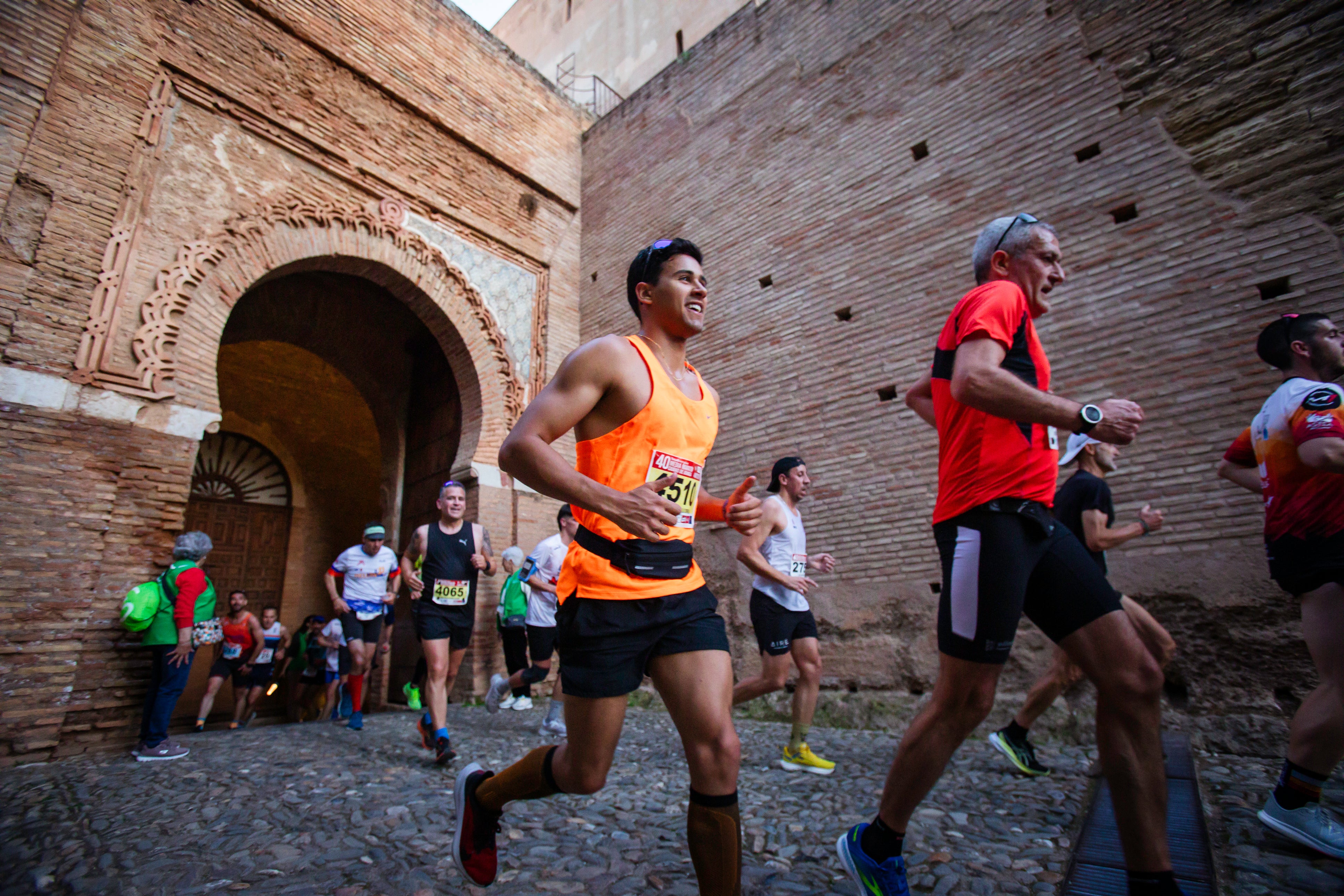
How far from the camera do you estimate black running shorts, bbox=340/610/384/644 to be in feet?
19.4

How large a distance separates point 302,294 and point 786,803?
907 cm

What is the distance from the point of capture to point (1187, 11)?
17.7 feet

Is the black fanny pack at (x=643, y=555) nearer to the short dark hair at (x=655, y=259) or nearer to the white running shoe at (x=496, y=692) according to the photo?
the short dark hair at (x=655, y=259)

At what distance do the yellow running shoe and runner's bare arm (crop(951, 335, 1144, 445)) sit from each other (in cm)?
276

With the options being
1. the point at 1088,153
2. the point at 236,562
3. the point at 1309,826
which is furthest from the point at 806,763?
the point at 236,562

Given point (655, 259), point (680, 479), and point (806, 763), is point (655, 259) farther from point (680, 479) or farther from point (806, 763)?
point (806, 763)

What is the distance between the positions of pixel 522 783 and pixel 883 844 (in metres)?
1.02

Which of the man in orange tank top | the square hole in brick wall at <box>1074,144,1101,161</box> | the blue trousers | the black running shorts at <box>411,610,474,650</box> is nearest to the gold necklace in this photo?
the man in orange tank top

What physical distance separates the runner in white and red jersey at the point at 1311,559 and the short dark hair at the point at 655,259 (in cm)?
223

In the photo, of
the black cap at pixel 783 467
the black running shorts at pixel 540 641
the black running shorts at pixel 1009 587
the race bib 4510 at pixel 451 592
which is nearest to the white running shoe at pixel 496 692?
the black running shorts at pixel 540 641

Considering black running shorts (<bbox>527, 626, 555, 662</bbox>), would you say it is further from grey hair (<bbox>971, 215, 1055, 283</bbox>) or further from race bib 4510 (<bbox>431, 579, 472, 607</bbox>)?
grey hair (<bbox>971, 215, 1055, 283</bbox>)

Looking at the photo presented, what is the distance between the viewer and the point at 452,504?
507 cm

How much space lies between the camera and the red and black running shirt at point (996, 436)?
1.95 m

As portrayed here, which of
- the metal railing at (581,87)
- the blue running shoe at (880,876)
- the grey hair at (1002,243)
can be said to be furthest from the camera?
the metal railing at (581,87)
